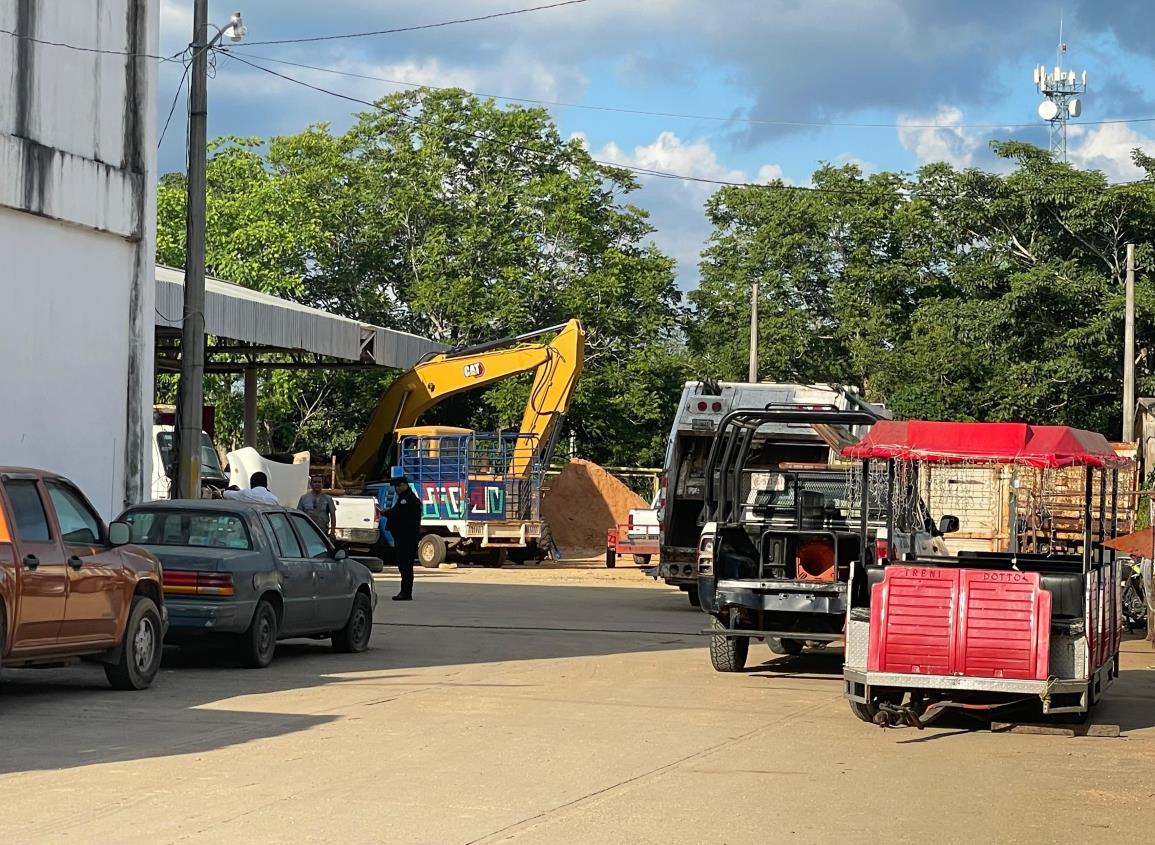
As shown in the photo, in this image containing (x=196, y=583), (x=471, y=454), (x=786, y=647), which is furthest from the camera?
(x=471, y=454)

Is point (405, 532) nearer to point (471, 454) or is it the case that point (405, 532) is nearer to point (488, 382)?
point (471, 454)

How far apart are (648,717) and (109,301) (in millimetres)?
10319

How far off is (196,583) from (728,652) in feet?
16.2

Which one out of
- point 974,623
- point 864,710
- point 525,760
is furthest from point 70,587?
point 974,623

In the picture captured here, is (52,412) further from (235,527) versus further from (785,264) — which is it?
(785,264)

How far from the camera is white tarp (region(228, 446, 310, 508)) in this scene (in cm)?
3359

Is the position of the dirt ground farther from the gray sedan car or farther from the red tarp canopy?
the red tarp canopy

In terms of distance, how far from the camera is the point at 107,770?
991 cm

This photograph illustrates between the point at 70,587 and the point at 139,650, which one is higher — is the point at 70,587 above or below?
above

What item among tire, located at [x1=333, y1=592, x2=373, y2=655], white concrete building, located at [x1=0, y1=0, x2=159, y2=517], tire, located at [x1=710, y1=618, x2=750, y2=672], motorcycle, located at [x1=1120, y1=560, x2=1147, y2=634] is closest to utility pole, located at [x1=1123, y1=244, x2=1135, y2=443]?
motorcycle, located at [x1=1120, y1=560, x2=1147, y2=634]

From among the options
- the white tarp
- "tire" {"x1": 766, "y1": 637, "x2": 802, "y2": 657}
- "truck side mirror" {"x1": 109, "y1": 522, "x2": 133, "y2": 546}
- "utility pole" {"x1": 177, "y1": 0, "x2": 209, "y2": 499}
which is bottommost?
"tire" {"x1": 766, "y1": 637, "x2": 802, "y2": 657}

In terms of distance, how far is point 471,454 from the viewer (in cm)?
3803

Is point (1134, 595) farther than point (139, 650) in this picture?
Yes

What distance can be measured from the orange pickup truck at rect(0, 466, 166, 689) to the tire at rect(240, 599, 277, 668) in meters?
1.35
